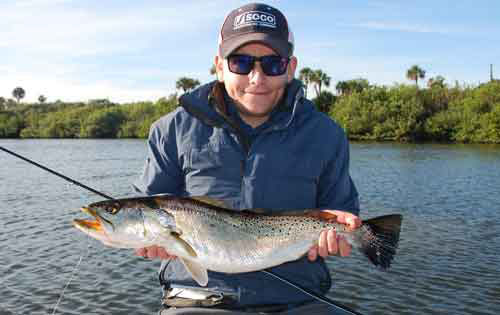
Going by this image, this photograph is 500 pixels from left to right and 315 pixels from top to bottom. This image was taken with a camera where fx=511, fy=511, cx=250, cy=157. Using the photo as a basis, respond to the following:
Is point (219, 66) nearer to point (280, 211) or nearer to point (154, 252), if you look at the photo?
point (280, 211)

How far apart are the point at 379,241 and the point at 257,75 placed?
4.79 feet

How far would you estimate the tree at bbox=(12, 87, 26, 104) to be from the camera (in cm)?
18488

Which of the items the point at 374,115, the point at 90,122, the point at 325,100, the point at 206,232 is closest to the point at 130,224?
the point at 206,232

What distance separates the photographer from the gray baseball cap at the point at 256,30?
3707 mm

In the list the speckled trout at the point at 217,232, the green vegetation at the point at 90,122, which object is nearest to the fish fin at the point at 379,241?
the speckled trout at the point at 217,232

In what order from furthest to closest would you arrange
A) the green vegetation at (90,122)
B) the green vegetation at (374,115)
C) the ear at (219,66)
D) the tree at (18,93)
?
the tree at (18,93) → the green vegetation at (90,122) → the green vegetation at (374,115) → the ear at (219,66)

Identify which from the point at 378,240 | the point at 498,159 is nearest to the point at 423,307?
the point at 378,240

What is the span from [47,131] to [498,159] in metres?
85.5

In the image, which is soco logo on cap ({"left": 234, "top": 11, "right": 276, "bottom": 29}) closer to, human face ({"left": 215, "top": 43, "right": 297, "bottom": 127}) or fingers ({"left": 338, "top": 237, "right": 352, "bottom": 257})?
human face ({"left": 215, "top": 43, "right": 297, "bottom": 127})

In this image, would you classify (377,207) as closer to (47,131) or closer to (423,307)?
(423,307)

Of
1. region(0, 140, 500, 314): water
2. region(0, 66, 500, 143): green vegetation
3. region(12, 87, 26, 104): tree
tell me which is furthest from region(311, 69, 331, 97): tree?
region(12, 87, 26, 104): tree

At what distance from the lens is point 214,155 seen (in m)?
3.71

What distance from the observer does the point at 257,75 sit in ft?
12.2

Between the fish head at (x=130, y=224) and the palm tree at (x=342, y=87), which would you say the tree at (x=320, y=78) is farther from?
the fish head at (x=130, y=224)
